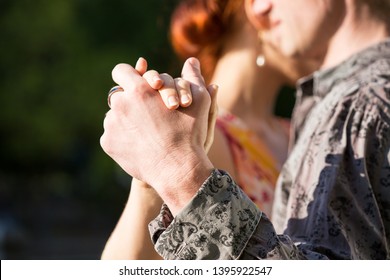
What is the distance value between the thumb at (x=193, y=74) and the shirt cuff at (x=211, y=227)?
17 cm

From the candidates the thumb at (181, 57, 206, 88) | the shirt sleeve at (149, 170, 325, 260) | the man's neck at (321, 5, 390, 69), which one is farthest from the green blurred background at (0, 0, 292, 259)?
the shirt sleeve at (149, 170, 325, 260)

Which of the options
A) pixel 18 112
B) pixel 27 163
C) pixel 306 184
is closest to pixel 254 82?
pixel 306 184

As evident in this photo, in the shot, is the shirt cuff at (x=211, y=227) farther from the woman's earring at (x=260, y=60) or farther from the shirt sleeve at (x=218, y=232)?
the woman's earring at (x=260, y=60)

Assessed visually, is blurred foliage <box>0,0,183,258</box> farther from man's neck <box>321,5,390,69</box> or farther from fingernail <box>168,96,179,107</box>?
fingernail <box>168,96,179,107</box>

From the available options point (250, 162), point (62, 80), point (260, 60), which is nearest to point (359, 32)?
point (250, 162)

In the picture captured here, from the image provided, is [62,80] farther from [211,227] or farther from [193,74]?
[211,227]

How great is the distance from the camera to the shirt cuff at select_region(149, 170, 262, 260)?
1493mm

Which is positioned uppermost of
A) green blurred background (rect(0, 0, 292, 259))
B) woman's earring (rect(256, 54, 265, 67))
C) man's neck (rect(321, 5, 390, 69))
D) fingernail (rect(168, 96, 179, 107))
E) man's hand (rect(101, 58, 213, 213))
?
fingernail (rect(168, 96, 179, 107))

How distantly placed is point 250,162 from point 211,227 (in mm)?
1442

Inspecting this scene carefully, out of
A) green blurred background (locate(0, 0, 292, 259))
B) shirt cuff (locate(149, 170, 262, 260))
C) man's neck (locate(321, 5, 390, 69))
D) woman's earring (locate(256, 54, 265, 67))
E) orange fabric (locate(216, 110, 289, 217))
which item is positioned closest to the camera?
shirt cuff (locate(149, 170, 262, 260))

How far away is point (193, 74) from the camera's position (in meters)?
1.61

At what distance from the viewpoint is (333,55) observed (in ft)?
6.77

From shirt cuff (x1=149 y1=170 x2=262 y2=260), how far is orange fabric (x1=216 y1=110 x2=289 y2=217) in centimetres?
127
